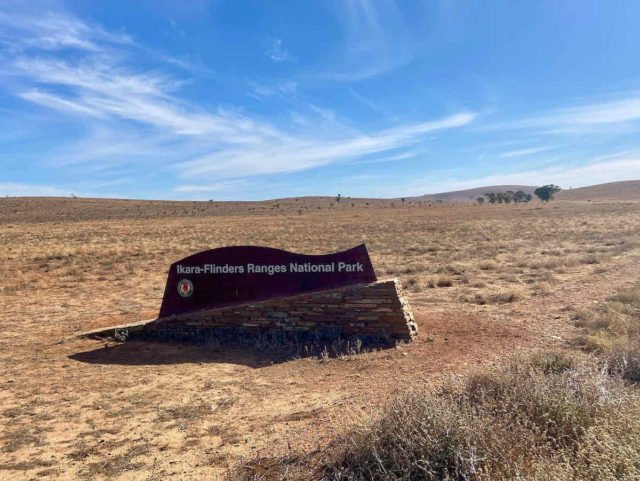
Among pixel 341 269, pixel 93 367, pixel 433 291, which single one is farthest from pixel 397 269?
pixel 93 367

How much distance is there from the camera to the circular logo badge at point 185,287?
338 inches

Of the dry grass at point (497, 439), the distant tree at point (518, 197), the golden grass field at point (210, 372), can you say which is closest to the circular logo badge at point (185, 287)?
the golden grass field at point (210, 372)

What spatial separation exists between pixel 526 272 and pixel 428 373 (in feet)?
32.0

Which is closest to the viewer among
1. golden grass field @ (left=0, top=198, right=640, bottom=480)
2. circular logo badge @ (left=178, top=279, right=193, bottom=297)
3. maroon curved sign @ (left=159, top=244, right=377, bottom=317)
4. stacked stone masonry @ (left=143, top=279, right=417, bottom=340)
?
golden grass field @ (left=0, top=198, right=640, bottom=480)

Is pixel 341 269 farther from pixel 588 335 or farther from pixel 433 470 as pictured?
pixel 433 470

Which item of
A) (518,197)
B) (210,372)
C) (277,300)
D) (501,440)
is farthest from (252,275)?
(518,197)

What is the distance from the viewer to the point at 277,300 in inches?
310

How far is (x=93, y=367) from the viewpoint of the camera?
686 centimetres

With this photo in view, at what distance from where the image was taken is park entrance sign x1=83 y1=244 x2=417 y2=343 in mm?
7359

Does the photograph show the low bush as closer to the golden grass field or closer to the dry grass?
the dry grass

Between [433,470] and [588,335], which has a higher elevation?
[433,470]

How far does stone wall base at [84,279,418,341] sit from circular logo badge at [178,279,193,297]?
18.8 inches

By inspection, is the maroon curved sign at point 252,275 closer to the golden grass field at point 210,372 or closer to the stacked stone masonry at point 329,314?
the stacked stone masonry at point 329,314

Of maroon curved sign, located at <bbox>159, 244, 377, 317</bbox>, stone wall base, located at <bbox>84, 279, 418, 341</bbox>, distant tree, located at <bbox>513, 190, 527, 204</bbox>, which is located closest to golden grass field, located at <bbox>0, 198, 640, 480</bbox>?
stone wall base, located at <bbox>84, 279, 418, 341</bbox>
